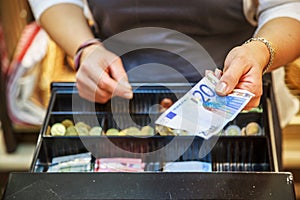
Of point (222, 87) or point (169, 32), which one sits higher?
point (169, 32)

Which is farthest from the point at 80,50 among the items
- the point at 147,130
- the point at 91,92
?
the point at 147,130

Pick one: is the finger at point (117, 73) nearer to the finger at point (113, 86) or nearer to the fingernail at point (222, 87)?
the finger at point (113, 86)

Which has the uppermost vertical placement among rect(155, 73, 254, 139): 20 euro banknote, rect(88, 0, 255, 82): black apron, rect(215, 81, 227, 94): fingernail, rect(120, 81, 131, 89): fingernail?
rect(88, 0, 255, 82): black apron

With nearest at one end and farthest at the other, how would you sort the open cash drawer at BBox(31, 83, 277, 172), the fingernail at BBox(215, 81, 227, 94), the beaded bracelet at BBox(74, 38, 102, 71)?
the fingernail at BBox(215, 81, 227, 94)
the open cash drawer at BBox(31, 83, 277, 172)
the beaded bracelet at BBox(74, 38, 102, 71)

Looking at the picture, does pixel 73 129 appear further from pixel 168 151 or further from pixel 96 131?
pixel 168 151

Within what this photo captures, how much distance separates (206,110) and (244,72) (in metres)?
0.07

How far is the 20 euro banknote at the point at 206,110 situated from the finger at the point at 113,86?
0.38ft

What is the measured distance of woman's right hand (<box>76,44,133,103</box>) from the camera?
86 cm

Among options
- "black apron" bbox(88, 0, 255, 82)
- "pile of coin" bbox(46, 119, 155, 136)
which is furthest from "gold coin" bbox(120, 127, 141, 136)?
"black apron" bbox(88, 0, 255, 82)

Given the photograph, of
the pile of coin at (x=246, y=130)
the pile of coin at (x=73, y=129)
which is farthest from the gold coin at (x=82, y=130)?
the pile of coin at (x=246, y=130)

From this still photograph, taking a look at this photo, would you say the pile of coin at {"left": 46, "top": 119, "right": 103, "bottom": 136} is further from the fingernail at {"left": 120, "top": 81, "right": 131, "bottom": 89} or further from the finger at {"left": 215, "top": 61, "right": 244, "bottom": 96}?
the finger at {"left": 215, "top": 61, "right": 244, "bottom": 96}

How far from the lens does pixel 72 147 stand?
0.83 metres

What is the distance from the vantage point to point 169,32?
3.20ft

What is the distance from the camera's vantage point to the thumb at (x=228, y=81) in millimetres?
684
